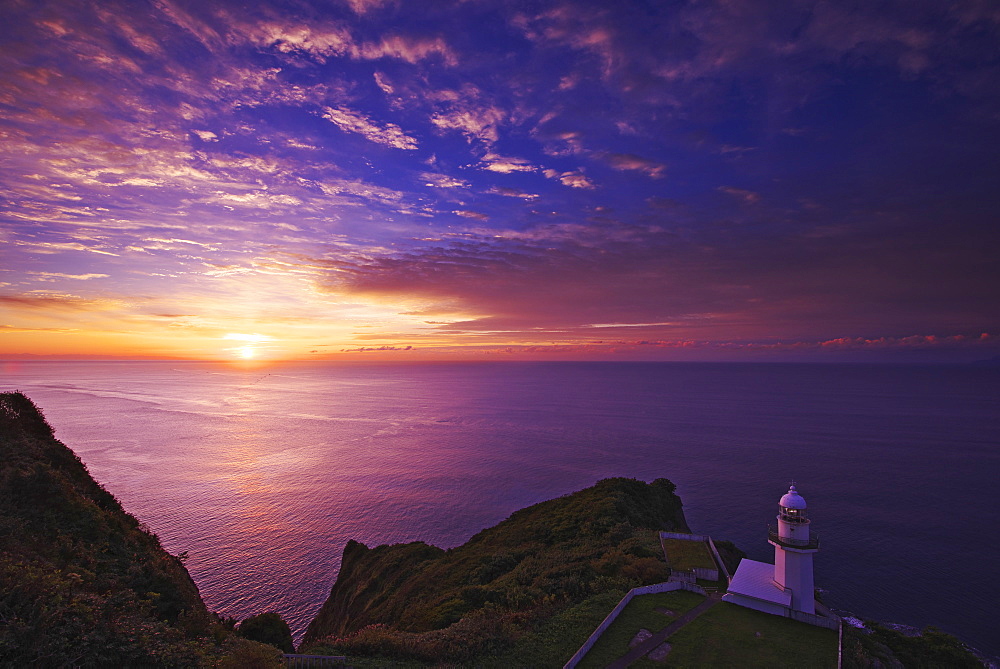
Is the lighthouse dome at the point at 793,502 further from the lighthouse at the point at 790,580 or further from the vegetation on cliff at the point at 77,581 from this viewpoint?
the vegetation on cliff at the point at 77,581

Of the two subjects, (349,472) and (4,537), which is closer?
(4,537)

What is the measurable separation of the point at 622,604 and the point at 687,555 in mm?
9885

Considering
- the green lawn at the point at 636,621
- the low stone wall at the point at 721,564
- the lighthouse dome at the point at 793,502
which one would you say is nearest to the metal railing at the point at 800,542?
the lighthouse dome at the point at 793,502

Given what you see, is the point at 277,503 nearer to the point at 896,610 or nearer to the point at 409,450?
the point at 409,450

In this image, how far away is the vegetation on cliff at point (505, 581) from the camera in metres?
18.5

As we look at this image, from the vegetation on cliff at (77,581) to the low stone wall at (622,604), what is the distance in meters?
11.5

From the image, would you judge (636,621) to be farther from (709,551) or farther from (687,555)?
(709,551)

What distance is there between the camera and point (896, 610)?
3400cm

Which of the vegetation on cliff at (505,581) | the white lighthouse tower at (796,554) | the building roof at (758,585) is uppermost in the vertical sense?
the white lighthouse tower at (796,554)

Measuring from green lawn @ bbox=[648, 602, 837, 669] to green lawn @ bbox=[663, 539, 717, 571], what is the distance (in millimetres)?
4955

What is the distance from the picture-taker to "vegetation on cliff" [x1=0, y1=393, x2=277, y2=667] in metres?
11.0

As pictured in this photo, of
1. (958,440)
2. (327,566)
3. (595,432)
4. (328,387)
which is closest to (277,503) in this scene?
(327,566)

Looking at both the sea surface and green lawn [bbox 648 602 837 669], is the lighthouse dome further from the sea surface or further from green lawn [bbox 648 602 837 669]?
the sea surface

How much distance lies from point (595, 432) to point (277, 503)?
216 ft
